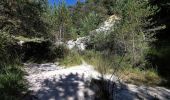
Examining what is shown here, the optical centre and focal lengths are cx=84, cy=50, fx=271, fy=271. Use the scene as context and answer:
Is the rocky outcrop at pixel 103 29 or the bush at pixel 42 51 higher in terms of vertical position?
the rocky outcrop at pixel 103 29

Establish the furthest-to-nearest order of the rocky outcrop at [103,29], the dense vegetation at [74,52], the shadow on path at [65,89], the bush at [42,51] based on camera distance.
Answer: the rocky outcrop at [103,29]
the bush at [42,51]
the dense vegetation at [74,52]
the shadow on path at [65,89]

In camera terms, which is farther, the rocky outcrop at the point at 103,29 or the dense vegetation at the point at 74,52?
the rocky outcrop at the point at 103,29

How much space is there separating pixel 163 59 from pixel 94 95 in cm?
934

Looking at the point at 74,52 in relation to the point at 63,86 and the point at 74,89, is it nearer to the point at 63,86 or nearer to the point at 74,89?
the point at 63,86

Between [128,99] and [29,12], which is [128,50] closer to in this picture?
[29,12]

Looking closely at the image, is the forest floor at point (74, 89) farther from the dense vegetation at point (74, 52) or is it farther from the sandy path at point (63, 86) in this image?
the dense vegetation at point (74, 52)

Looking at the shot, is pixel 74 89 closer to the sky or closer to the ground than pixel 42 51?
closer to the ground

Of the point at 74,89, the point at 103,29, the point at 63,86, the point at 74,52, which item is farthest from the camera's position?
Answer: the point at 103,29

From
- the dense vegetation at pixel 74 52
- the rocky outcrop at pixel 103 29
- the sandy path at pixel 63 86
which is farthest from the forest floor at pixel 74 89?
the rocky outcrop at pixel 103 29

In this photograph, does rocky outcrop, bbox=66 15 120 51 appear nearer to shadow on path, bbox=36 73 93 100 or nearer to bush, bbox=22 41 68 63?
bush, bbox=22 41 68 63

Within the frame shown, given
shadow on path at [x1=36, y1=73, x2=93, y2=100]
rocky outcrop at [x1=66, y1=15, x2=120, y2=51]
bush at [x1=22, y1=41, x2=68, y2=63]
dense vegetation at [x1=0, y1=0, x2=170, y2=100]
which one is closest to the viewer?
shadow on path at [x1=36, y1=73, x2=93, y2=100]

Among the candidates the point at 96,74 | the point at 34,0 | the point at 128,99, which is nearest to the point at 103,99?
the point at 128,99

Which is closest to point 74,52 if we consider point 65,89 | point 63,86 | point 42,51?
point 42,51

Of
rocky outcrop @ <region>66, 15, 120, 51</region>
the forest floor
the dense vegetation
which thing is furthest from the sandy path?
rocky outcrop @ <region>66, 15, 120, 51</region>
